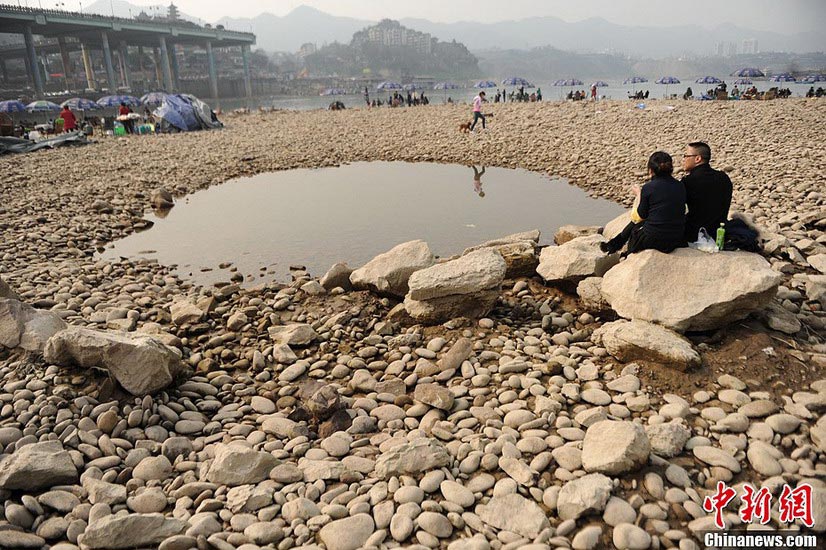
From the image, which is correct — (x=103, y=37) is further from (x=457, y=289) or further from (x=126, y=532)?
(x=126, y=532)

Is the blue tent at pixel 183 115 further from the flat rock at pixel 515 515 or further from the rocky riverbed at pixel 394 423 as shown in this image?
the flat rock at pixel 515 515

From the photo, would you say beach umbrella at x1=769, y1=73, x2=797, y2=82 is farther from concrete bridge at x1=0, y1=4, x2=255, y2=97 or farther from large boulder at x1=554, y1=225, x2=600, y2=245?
concrete bridge at x1=0, y1=4, x2=255, y2=97

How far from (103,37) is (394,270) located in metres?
102

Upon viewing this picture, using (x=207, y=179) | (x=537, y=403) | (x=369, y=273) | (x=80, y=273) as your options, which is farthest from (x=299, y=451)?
(x=207, y=179)

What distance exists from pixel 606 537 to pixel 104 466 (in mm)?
3901

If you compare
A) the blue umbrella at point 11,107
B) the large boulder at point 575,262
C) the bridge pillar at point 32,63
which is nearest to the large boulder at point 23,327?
the large boulder at point 575,262

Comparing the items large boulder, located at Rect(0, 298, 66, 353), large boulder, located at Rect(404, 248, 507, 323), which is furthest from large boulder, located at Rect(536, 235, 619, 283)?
large boulder, located at Rect(0, 298, 66, 353)

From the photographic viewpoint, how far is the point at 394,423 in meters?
4.75

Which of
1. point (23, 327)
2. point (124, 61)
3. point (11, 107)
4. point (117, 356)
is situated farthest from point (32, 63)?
point (117, 356)

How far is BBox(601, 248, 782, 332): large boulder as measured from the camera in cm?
515

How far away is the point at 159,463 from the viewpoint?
164 inches

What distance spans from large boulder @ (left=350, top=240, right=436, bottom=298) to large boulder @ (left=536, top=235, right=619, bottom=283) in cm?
168

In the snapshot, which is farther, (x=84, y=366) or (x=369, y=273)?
(x=369, y=273)

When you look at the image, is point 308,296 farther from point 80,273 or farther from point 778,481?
point 778,481
